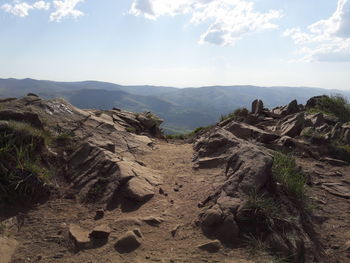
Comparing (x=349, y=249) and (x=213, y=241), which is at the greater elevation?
(x=213, y=241)

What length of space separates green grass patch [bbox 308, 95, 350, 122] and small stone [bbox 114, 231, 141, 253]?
67.5 ft

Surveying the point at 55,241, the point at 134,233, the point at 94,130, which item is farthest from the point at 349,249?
the point at 94,130

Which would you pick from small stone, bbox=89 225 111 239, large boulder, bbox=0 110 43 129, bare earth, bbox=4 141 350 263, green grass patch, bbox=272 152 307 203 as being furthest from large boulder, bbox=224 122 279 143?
small stone, bbox=89 225 111 239

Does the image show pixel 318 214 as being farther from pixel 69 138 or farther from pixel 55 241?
pixel 69 138

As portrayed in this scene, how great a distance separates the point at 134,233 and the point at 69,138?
703cm

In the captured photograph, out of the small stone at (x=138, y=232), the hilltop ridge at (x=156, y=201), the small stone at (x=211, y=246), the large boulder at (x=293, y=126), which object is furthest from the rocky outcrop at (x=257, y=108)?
the small stone at (x=138, y=232)

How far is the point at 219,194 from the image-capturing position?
9.39 metres

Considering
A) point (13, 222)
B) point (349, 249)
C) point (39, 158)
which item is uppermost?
point (39, 158)

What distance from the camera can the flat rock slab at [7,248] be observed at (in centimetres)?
685

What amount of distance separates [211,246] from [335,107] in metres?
21.3

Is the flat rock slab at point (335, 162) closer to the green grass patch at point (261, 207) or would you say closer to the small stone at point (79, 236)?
the green grass patch at point (261, 207)

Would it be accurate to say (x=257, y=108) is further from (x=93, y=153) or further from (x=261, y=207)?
(x=261, y=207)

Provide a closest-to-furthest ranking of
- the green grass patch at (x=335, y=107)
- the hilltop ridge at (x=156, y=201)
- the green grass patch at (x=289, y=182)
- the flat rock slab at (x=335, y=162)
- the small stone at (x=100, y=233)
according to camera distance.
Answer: the hilltop ridge at (x=156, y=201)
the small stone at (x=100, y=233)
the green grass patch at (x=289, y=182)
the flat rock slab at (x=335, y=162)
the green grass patch at (x=335, y=107)

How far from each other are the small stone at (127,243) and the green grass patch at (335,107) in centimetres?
2056
